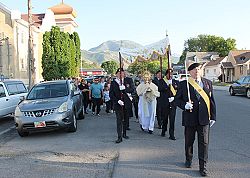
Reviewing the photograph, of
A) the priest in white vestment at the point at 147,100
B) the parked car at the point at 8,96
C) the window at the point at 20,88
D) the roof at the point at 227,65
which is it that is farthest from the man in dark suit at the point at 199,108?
the roof at the point at 227,65

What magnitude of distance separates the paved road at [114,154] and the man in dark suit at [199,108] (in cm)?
50

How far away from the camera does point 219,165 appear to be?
6.07 meters

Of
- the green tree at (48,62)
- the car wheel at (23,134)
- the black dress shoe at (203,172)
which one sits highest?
the green tree at (48,62)

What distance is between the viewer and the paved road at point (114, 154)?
5.91 metres

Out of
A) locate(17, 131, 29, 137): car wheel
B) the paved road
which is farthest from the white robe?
locate(17, 131, 29, 137): car wheel

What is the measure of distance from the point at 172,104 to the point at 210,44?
98.7 metres

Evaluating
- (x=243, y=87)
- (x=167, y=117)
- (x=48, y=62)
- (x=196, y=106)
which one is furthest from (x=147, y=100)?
(x=48, y=62)

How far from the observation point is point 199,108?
221 inches

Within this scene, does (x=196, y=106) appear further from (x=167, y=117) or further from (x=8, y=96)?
(x=8, y=96)

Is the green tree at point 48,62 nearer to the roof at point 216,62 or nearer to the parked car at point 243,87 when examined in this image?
the parked car at point 243,87

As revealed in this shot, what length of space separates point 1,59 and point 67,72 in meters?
6.44

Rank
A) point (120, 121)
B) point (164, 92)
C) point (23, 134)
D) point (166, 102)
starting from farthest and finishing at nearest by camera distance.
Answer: point (23, 134)
point (164, 92)
point (166, 102)
point (120, 121)

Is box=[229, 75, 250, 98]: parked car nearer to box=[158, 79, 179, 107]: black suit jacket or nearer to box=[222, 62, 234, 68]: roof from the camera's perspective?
box=[158, 79, 179, 107]: black suit jacket

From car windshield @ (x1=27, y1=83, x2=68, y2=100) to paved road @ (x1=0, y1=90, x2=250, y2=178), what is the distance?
1323 millimetres
